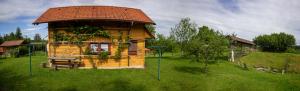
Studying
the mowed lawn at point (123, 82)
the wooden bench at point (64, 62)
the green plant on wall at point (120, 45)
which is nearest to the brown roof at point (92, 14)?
the green plant on wall at point (120, 45)

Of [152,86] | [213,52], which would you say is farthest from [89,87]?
[213,52]

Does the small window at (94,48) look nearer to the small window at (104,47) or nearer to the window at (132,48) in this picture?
the small window at (104,47)

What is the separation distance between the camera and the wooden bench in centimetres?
2346

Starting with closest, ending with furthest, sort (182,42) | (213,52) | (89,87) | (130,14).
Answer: (89,87)
(213,52)
(130,14)
(182,42)

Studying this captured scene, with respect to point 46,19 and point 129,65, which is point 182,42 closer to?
point 129,65

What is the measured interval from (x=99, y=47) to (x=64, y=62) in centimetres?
312

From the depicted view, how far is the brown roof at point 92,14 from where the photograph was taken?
78.8 feet

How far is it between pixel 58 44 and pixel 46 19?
2458mm

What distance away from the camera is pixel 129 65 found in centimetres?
2505

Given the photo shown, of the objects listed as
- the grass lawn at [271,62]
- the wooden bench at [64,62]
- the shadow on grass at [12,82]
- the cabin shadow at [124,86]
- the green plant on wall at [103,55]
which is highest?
the green plant on wall at [103,55]

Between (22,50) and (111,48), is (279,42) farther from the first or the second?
(111,48)

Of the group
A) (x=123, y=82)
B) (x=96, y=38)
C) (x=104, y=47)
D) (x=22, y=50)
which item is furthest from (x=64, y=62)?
(x=22, y=50)

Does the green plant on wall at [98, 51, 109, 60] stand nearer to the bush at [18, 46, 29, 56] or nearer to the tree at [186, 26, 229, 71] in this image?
the tree at [186, 26, 229, 71]

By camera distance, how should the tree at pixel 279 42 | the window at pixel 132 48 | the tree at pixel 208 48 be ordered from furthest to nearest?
the tree at pixel 279 42 < the window at pixel 132 48 < the tree at pixel 208 48
